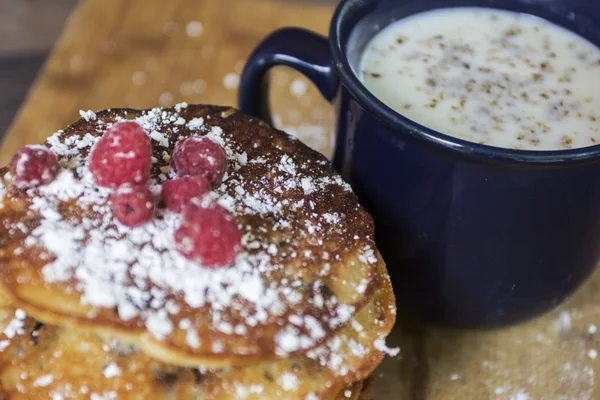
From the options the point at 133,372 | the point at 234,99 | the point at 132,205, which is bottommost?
the point at 234,99

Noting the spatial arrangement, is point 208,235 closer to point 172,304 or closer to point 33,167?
point 172,304

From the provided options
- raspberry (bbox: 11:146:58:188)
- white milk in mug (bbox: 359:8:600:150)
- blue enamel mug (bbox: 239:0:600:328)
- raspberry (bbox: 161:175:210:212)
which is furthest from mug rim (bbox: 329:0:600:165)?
raspberry (bbox: 11:146:58:188)

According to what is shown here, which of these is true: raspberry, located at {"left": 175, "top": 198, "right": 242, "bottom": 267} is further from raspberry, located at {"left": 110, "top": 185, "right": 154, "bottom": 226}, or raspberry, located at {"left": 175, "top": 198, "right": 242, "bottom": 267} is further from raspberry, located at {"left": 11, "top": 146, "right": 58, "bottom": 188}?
raspberry, located at {"left": 11, "top": 146, "right": 58, "bottom": 188}

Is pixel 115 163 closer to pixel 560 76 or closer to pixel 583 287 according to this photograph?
pixel 560 76

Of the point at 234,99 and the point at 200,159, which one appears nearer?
the point at 200,159

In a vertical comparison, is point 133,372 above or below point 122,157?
below

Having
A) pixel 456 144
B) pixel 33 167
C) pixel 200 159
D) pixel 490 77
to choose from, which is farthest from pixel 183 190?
pixel 490 77
